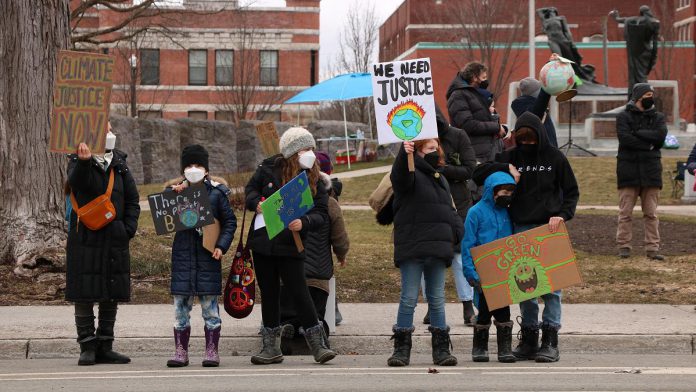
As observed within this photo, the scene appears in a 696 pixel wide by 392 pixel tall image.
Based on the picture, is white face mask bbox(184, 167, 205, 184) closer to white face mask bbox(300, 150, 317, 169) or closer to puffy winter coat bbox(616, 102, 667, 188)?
white face mask bbox(300, 150, 317, 169)

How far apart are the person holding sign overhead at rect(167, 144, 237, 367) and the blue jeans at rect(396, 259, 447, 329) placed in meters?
1.40

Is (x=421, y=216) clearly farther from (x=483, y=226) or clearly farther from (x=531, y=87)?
(x=531, y=87)

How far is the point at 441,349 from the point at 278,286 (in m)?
1.36

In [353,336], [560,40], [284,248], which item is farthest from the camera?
[560,40]

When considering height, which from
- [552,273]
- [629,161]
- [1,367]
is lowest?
[1,367]

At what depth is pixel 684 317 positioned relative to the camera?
1124cm

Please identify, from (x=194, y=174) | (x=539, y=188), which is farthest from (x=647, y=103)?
(x=194, y=174)

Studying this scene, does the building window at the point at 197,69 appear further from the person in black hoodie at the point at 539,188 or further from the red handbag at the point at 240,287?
the person in black hoodie at the point at 539,188

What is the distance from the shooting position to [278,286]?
9.41 m

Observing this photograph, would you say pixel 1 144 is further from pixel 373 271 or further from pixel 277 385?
pixel 277 385

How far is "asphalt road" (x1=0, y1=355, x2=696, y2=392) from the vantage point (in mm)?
8125

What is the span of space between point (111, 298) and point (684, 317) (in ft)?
17.5

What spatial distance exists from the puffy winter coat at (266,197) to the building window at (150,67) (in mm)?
42444

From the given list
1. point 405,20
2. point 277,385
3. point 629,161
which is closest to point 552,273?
point 277,385
